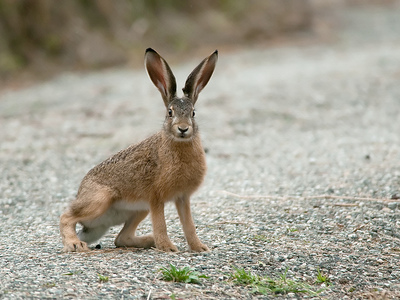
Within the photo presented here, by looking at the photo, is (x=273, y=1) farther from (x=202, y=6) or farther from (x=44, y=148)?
(x=44, y=148)

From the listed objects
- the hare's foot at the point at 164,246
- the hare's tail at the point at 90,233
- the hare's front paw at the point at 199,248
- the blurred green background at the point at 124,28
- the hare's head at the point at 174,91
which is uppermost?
the blurred green background at the point at 124,28

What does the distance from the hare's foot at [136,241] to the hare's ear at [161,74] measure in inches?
47.9

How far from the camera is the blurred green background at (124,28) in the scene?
56.5ft

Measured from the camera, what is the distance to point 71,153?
410 inches

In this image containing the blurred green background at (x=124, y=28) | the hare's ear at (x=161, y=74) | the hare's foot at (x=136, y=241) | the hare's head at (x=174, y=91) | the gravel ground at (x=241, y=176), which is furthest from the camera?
the blurred green background at (x=124, y=28)

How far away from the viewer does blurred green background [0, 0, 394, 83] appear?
678 inches

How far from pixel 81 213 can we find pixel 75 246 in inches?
11.9

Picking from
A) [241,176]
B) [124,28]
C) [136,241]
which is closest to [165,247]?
[136,241]

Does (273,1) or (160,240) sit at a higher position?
(273,1)

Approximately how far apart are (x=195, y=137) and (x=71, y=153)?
17.0 ft

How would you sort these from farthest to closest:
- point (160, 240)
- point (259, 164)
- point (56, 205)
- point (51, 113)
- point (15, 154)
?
point (51, 113), point (15, 154), point (259, 164), point (56, 205), point (160, 240)

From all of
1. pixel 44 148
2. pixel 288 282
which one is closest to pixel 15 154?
pixel 44 148

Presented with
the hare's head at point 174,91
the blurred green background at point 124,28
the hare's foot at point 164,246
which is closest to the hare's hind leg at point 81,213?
the hare's foot at point 164,246

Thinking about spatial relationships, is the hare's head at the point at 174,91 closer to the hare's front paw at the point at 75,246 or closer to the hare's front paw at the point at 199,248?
the hare's front paw at the point at 199,248
